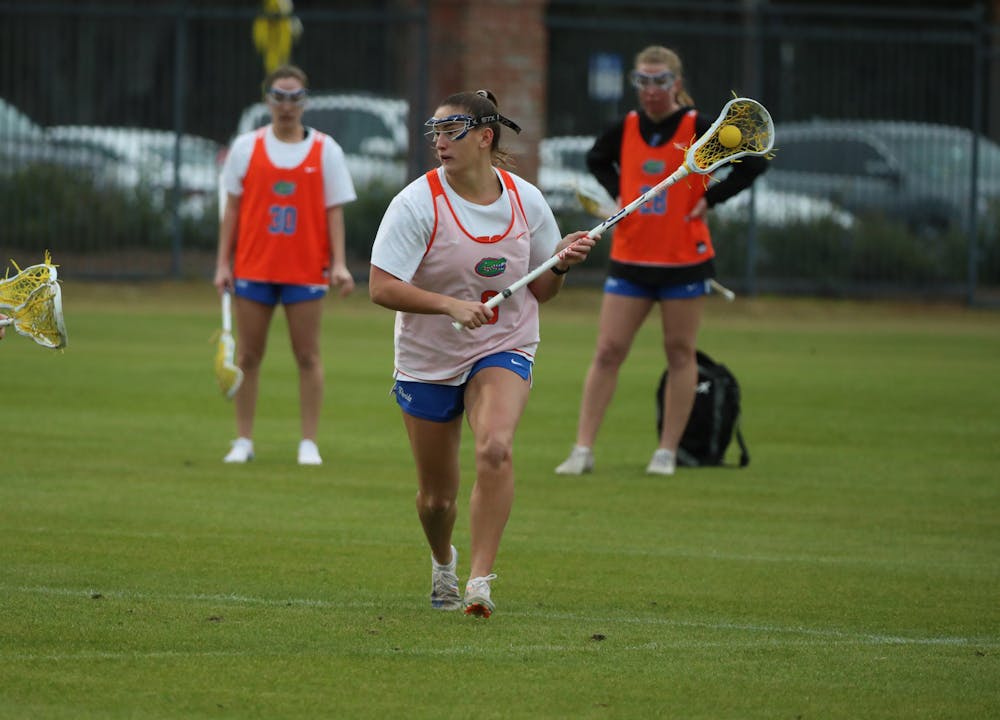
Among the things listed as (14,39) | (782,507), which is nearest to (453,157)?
(782,507)

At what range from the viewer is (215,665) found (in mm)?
6109

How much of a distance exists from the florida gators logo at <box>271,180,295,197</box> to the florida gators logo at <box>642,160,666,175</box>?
2.13 m

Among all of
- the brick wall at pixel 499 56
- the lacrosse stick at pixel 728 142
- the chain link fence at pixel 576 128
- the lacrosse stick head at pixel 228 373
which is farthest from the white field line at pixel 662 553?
the brick wall at pixel 499 56

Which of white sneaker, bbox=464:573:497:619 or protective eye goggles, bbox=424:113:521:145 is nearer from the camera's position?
white sneaker, bbox=464:573:497:619

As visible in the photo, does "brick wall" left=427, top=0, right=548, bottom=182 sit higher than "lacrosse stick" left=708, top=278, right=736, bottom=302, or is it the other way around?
"brick wall" left=427, top=0, right=548, bottom=182

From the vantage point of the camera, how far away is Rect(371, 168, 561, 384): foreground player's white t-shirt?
6.83 metres

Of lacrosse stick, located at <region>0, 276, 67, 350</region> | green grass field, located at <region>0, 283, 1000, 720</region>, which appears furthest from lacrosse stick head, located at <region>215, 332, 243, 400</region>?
lacrosse stick, located at <region>0, 276, 67, 350</region>

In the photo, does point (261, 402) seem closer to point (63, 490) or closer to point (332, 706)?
point (63, 490)

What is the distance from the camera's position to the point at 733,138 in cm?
741

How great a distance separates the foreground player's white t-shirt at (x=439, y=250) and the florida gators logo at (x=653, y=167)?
3755 mm

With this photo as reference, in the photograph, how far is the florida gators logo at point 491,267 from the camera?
275 inches

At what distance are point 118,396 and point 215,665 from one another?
816 cm

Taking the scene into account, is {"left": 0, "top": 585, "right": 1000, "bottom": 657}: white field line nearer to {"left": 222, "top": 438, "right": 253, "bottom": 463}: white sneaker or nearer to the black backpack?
{"left": 222, "top": 438, "right": 253, "bottom": 463}: white sneaker

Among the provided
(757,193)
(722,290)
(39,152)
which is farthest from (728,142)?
(39,152)
